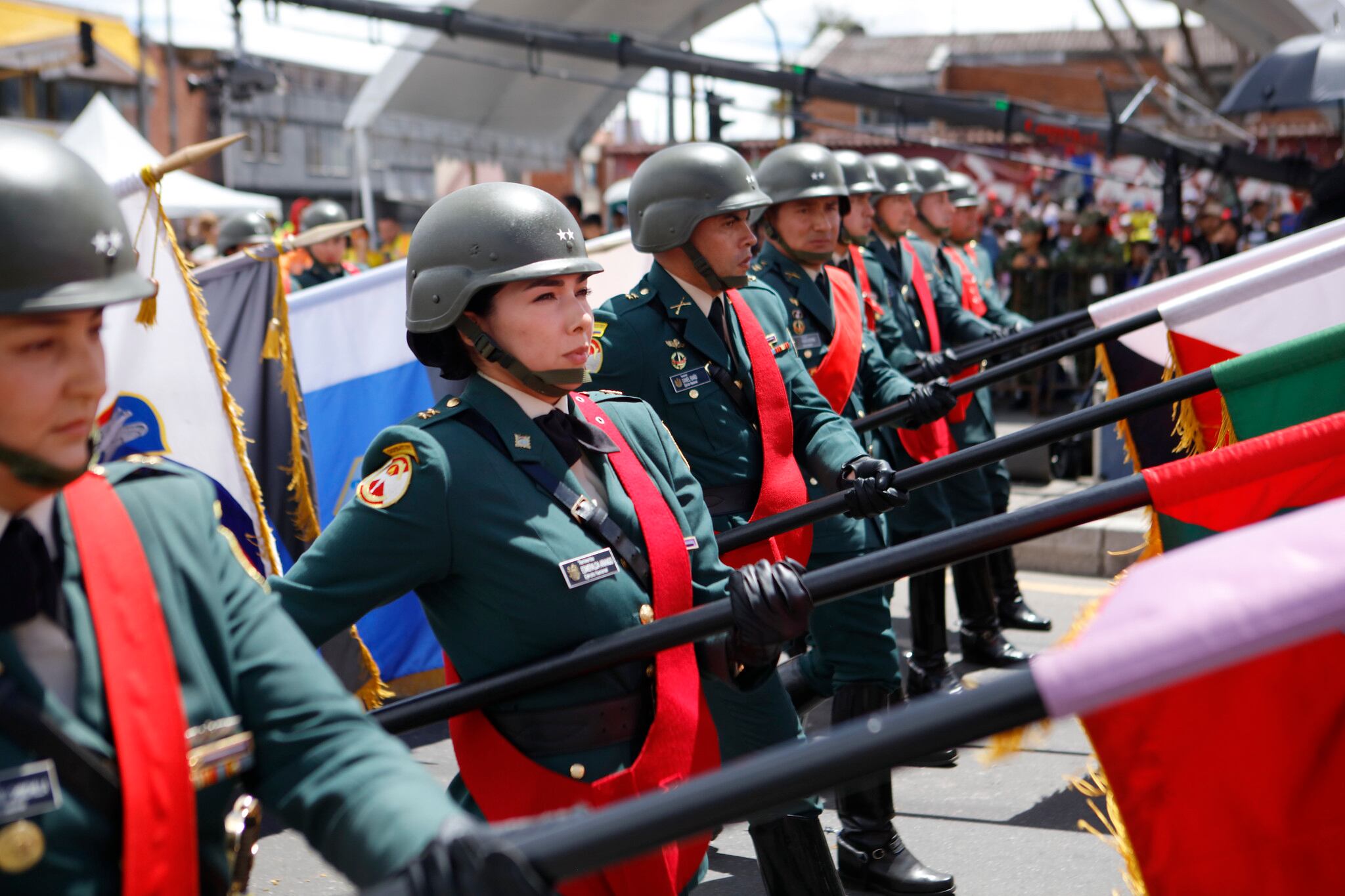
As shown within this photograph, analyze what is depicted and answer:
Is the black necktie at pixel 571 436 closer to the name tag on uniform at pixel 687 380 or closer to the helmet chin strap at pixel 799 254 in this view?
the name tag on uniform at pixel 687 380

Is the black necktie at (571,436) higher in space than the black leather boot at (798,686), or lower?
higher

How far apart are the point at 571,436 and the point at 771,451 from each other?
4.79ft

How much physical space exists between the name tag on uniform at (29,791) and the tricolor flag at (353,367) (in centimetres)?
440

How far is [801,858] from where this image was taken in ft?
11.4

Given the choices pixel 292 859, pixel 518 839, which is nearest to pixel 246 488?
pixel 292 859

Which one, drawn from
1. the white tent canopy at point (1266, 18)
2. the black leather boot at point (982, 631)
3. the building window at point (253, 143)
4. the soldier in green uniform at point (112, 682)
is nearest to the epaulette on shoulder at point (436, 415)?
the soldier in green uniform at point (112, 682)

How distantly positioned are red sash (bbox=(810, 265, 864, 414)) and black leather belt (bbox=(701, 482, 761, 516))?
120cm

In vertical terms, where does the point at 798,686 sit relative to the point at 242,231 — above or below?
below

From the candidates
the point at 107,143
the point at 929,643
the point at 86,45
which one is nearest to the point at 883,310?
the point at 929,643

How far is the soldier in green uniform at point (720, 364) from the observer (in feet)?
13.6

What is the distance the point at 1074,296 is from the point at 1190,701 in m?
13.3

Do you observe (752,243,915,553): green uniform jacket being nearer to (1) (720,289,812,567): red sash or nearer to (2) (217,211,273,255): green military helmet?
(1) (720,289,812,567): red sash

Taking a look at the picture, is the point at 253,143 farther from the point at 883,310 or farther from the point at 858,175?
the point at 883,310

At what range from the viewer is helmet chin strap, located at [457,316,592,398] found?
276cm
